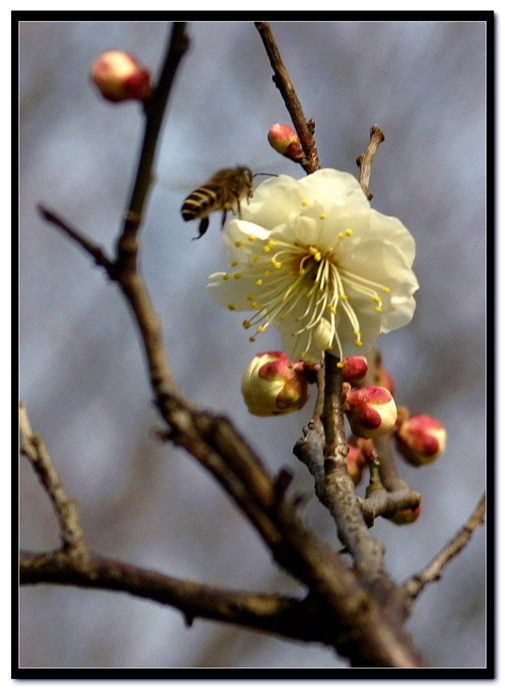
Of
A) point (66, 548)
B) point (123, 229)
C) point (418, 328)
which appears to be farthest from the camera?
point (418, 328)

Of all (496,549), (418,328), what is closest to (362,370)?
(496,549)

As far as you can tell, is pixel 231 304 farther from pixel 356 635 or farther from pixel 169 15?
pixel 356 635

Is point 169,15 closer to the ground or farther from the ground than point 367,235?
farther from the ground

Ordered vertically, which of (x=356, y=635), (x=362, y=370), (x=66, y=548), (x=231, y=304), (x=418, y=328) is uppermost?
(x=418, y=328)

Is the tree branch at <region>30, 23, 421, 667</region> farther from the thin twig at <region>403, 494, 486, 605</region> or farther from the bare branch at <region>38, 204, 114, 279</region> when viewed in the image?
the thin twig at <region>403, 494, 486, 605</region>

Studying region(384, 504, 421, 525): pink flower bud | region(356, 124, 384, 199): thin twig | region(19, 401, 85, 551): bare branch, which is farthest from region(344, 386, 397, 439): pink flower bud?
region(19, 401, 85, 551): bare branch

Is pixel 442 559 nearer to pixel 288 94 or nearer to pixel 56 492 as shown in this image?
pixel 56 492

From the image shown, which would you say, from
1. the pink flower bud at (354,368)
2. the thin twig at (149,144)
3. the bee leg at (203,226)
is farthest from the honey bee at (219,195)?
the thin twig at (149,144)

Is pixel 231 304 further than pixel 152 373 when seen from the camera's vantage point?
Yes
